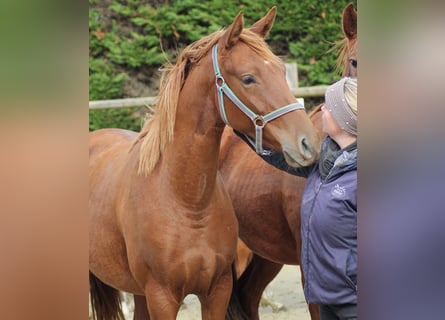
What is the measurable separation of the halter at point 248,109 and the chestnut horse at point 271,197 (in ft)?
1.99

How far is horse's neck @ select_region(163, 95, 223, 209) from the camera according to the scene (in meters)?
2.19

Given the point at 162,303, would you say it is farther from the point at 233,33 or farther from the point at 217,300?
the point at 233,33

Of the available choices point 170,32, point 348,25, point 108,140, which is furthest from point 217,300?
point 170,32

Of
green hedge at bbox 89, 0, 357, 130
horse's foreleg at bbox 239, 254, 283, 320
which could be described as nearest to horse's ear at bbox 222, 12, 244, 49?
horse's foreleg at bbox 239, 254, 283, 320

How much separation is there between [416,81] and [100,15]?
6.87 meters

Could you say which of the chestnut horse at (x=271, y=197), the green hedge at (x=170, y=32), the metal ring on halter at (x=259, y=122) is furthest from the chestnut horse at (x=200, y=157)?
the green hedge at (x=170, y=32)

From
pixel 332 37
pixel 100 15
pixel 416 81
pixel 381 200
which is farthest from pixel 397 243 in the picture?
pixel 100 15

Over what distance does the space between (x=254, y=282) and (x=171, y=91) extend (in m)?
1.51

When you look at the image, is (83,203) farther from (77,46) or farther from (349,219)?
(349,219)

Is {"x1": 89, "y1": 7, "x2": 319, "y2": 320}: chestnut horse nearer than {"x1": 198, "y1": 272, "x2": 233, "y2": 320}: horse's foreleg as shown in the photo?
Yes

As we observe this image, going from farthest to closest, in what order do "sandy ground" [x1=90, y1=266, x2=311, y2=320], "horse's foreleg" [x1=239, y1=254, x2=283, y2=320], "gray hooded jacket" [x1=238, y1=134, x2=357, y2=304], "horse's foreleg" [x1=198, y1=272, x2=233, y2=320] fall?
"sandy ground" [x1=90, y1=266, x2=311, y2=320]
"horse's foreleg" [x1=239, y1=254, x2=283, y2=320]
"horse's foreleg" [x1=198, y1=272, x2=233, y2=320]
"gray hooded jacket" [x1=238, y1=134, x2=357, y2=304]

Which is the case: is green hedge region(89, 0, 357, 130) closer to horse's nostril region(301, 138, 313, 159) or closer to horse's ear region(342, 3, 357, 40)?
horse's ear region(342, 3, 357, 40)

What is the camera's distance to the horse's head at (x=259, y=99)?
2.04 m

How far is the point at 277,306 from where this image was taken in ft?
14.7
